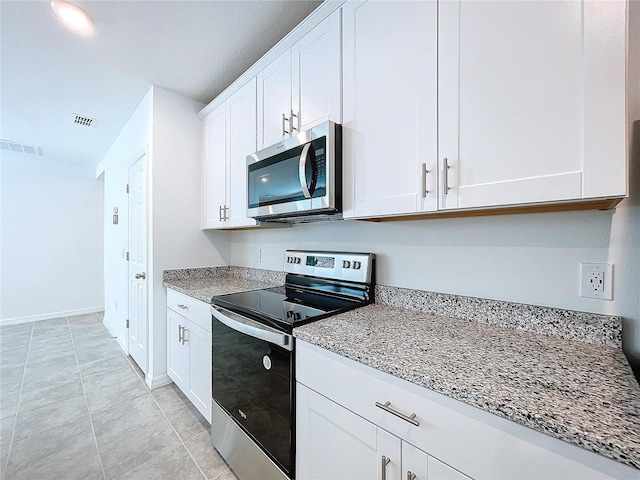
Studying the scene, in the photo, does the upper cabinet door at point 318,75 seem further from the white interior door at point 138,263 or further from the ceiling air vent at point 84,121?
the ceiling air vent at point 84,121

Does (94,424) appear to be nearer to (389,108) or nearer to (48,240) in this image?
(389,108)

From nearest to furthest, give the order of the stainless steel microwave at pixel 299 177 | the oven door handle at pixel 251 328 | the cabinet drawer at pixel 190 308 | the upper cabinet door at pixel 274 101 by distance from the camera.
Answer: the oven door handle at pixel 251 328
the stainless steel microwave at pixel 299 177
the upper cabinet door at pixel 274 101
the cabinet drawer at pixel 190 308

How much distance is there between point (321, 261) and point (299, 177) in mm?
576

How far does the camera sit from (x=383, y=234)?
155 cm

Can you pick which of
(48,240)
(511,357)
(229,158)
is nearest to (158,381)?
(229,158)

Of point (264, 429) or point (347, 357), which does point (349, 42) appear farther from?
point (264, 429)

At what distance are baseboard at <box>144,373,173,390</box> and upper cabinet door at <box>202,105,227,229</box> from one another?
1.34 meters

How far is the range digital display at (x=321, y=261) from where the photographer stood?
1.72 meters

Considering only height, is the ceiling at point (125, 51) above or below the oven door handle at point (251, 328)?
above

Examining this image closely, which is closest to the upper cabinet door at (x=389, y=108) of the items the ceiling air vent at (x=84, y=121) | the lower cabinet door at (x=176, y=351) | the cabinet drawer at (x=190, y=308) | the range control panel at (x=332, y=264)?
the range control panel at (x=332, y=264)

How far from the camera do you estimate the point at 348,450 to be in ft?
3.08

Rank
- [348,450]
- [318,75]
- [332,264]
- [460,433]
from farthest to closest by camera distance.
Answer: [332,264]
[318,75]
[348,450]
[460,433]

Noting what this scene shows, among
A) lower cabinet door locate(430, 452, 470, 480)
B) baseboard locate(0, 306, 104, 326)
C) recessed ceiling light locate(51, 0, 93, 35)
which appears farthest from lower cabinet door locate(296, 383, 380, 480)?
baseboard locate(0, 306, 104, 326)

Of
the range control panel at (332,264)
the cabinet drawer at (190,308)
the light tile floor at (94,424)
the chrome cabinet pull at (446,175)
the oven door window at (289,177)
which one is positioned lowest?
the light tile floor at (94,424)
